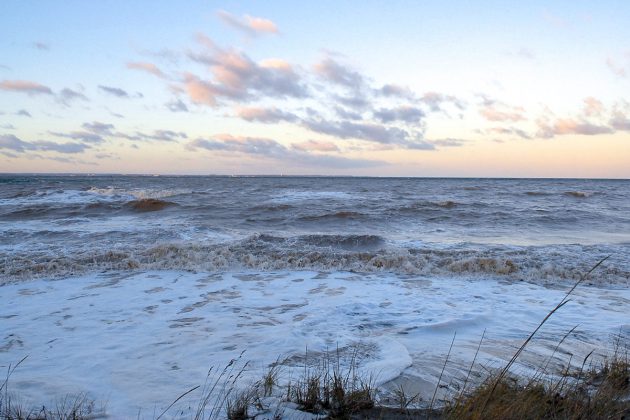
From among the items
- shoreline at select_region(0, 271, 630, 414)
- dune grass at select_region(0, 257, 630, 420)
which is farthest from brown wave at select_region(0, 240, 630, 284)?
dune grass at select_region(0, 257, 630, 420)

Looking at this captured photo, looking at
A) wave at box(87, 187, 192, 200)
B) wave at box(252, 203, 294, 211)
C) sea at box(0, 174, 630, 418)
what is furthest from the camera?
wave at box(87, 187, 192, 200)

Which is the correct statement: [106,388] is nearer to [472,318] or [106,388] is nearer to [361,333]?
[361,333]

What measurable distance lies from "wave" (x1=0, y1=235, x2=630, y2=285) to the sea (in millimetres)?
55

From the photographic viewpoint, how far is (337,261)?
9.91m

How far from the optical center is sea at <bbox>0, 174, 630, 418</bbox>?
13.1ft

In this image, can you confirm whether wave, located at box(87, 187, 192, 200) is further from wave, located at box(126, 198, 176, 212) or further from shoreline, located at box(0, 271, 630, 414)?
shoreline, located at box(0, 271, 630, 414)

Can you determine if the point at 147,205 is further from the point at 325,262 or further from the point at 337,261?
the point at 337,261

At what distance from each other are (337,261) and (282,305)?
3.66 m

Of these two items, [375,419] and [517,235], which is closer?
[375,419]

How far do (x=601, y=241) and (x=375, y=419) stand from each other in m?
13.9

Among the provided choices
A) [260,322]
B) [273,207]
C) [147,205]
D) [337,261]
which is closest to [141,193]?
[147,205]

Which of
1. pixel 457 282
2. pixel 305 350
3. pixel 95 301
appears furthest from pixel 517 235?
pixel 95 301

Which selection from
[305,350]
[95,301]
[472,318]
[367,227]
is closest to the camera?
[305,350]

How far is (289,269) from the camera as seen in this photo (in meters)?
9.30
